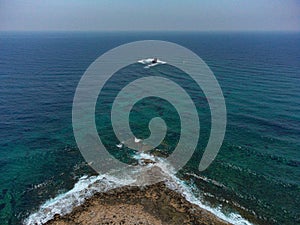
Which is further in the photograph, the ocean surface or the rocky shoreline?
the ocean surface

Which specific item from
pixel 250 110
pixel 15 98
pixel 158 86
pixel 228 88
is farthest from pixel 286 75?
pixel 15 98

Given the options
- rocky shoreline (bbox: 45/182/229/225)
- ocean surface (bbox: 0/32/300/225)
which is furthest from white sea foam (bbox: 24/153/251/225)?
rocky shoreline (bbox: 45/182/229/225)

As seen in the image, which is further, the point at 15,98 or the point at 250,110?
the point at 15,98

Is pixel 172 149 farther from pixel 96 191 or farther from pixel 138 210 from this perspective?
pixel 96 191

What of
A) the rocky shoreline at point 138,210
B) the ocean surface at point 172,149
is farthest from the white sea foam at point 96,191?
the rocky shoreline at point 138,210

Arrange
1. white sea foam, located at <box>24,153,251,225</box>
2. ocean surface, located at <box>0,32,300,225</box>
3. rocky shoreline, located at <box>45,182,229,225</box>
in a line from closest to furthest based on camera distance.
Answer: rocky shoreline, located at <box>45,182,229,225</box> → white sea foam, located at <box>24,153,251,225</box> → ocean surface, located at <box>0,32,300,225</box>

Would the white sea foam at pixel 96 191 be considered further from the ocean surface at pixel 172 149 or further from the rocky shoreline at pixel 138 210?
the rocky shoreline at pixel 138 210

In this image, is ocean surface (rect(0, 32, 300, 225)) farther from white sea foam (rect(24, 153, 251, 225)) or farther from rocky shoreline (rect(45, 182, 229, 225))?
rocky shoreline (rect(45, 182, 229, 225))

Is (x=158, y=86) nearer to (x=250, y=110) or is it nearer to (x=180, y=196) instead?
(x=250, y=110)

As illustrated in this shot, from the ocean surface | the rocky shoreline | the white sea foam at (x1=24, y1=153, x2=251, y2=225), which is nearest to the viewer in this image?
the rocky shoreline
